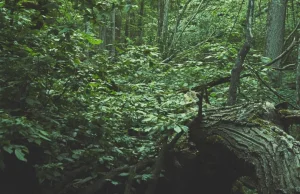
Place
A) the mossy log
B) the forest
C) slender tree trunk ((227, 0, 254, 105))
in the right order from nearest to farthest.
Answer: the mossy log < the forest < slender tree trunk ((227, 0, 254, 105))

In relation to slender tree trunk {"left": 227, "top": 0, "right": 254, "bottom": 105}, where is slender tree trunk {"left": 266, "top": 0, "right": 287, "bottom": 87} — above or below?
above

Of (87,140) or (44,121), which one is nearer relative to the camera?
(44,121)

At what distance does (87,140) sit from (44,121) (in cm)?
62

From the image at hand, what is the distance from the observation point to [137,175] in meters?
3.75

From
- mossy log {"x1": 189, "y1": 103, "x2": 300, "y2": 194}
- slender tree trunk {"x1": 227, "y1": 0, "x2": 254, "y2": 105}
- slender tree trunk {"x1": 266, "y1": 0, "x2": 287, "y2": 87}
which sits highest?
slender tree trunk {"x1": 266, "y1": 0, "x2": 287, "y2": 87}

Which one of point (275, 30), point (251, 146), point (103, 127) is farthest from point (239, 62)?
point (275, 30)

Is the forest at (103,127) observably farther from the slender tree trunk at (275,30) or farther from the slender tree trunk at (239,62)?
the slender tree trunk at (275,30)

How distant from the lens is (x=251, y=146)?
3.13 meters

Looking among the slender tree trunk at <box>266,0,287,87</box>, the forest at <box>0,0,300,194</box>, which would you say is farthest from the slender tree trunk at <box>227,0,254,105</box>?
the slender tree trunk at <box>266,0,287,87</box>

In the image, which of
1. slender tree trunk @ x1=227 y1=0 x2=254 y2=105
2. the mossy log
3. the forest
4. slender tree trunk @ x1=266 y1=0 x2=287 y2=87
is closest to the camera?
the mossy log

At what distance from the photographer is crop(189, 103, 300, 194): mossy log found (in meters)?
2.69

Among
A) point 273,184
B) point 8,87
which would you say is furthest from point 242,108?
point 8,87

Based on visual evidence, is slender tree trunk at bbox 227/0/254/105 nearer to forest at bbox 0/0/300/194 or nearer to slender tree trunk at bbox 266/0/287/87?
forest at bbox 0/0/300/194

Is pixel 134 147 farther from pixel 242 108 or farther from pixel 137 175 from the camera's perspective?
pixel 242 108
